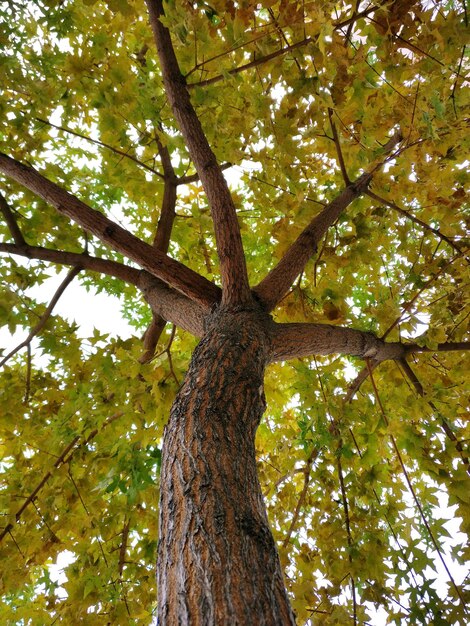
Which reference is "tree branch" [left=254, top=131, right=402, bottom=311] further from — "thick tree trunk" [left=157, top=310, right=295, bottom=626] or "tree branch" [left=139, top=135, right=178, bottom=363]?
"tree branch" [left=139, top=135, right=178, bottom=363]

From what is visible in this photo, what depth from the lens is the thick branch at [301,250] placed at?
2.14 metres

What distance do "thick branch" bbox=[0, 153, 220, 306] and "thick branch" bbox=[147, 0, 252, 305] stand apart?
0.18 metres

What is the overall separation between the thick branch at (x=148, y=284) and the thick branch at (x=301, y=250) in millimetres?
331

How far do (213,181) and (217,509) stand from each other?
5.02 ft

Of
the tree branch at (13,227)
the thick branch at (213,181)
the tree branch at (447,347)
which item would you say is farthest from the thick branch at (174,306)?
the tree branch at (447,347)

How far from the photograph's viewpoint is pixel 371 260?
8.25 ft

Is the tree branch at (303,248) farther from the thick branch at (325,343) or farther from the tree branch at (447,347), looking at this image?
the tree branch at (447,347)

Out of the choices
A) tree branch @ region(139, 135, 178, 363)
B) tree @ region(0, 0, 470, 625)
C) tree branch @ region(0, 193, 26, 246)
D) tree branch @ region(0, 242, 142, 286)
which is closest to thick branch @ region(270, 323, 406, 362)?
tree @ region(0, 0, 470, 625)

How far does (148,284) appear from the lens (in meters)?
2.36

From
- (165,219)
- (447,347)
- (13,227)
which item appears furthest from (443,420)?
(13,227)

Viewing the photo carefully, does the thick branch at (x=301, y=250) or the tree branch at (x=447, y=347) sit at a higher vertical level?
the thick branch at (x=301, y=250)

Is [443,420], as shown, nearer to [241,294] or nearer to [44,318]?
[241,294]

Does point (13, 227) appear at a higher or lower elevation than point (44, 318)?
higher

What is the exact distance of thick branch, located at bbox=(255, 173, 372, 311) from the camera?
7.02 feet
